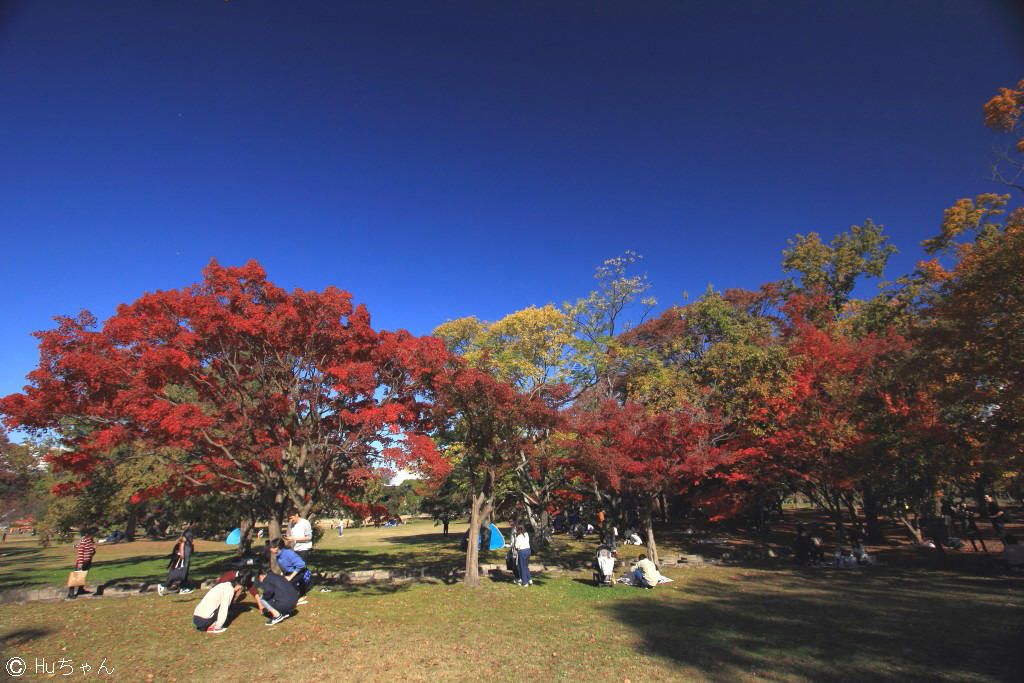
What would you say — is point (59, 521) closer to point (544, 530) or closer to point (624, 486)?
point (544, 530)

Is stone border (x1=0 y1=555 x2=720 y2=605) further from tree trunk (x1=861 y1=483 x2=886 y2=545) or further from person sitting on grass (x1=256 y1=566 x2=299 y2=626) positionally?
tree trunk (x1=861 y1=483 x2=886 y2=545)

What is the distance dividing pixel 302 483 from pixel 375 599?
355 centimetres

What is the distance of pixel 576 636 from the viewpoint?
25.9 feet

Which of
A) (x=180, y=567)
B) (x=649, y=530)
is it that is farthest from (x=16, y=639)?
(x=649, y=530)

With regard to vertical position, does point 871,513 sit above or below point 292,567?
above

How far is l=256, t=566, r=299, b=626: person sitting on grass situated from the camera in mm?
8523

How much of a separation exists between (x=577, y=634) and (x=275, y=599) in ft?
18.2

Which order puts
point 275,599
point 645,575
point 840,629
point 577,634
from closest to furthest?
Answer: point 840,629 → point 577,634 → point 275,599 → point 645,575

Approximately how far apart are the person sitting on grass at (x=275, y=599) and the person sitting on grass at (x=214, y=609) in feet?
1.77

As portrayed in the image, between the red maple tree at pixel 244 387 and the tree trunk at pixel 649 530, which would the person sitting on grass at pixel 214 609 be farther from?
the tree trunk at pixel 649 530

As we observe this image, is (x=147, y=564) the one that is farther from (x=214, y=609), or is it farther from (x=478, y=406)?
(x=478, y=406)

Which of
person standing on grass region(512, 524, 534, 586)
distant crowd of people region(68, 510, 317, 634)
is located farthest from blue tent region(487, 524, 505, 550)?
distant crowd of people region(68, 510, 317, 634)

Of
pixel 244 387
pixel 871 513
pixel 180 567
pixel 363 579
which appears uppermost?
pixel 244 387

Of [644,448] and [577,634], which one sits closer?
[577,634]
